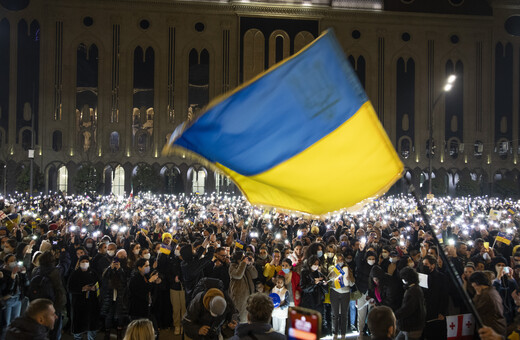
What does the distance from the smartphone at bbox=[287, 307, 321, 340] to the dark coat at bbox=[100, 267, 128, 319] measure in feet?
17.0

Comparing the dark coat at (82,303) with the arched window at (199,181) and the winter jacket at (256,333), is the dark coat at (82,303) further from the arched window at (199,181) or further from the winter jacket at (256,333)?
the arched window at (199,181)

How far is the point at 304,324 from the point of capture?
3.01 metres

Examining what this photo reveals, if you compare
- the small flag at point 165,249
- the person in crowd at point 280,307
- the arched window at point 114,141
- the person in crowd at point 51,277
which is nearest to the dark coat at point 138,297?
the person in crowd at point 51,277

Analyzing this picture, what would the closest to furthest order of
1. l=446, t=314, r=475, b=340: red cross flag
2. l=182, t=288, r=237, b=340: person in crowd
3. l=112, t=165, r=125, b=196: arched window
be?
l=182, t=288, r=237, b=340: person in crowd
l=446, t=314, r=475, b=340: red cross flag
l=112, t=165, r=125, b=196: arched window

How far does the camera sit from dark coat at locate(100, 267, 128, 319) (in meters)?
7.52

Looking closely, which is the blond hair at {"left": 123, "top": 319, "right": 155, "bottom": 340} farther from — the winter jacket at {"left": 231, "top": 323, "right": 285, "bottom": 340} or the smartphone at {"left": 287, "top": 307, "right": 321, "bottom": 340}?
the smartphone at {"left": 287, "top": 307, "right": 321, "bottom": 340}

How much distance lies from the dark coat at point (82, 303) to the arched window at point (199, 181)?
37.4 metres

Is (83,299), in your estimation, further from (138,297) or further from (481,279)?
(481,279)

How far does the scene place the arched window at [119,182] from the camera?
43.4m

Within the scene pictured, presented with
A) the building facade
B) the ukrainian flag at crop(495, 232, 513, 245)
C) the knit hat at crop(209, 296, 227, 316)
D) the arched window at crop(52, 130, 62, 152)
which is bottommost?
the knit hat at crop(209, 296, 227, 316)

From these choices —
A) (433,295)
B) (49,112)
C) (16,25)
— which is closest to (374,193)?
(433,295)

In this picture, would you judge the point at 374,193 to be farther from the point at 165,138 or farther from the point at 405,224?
the point at 165,138

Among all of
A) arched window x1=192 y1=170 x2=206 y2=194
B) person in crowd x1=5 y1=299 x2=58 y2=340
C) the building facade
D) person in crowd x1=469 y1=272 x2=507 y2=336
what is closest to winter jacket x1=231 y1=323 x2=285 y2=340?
person in crowd x1=5 y1=299 x2=58 y2=340

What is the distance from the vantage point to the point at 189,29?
4412 centimetres
